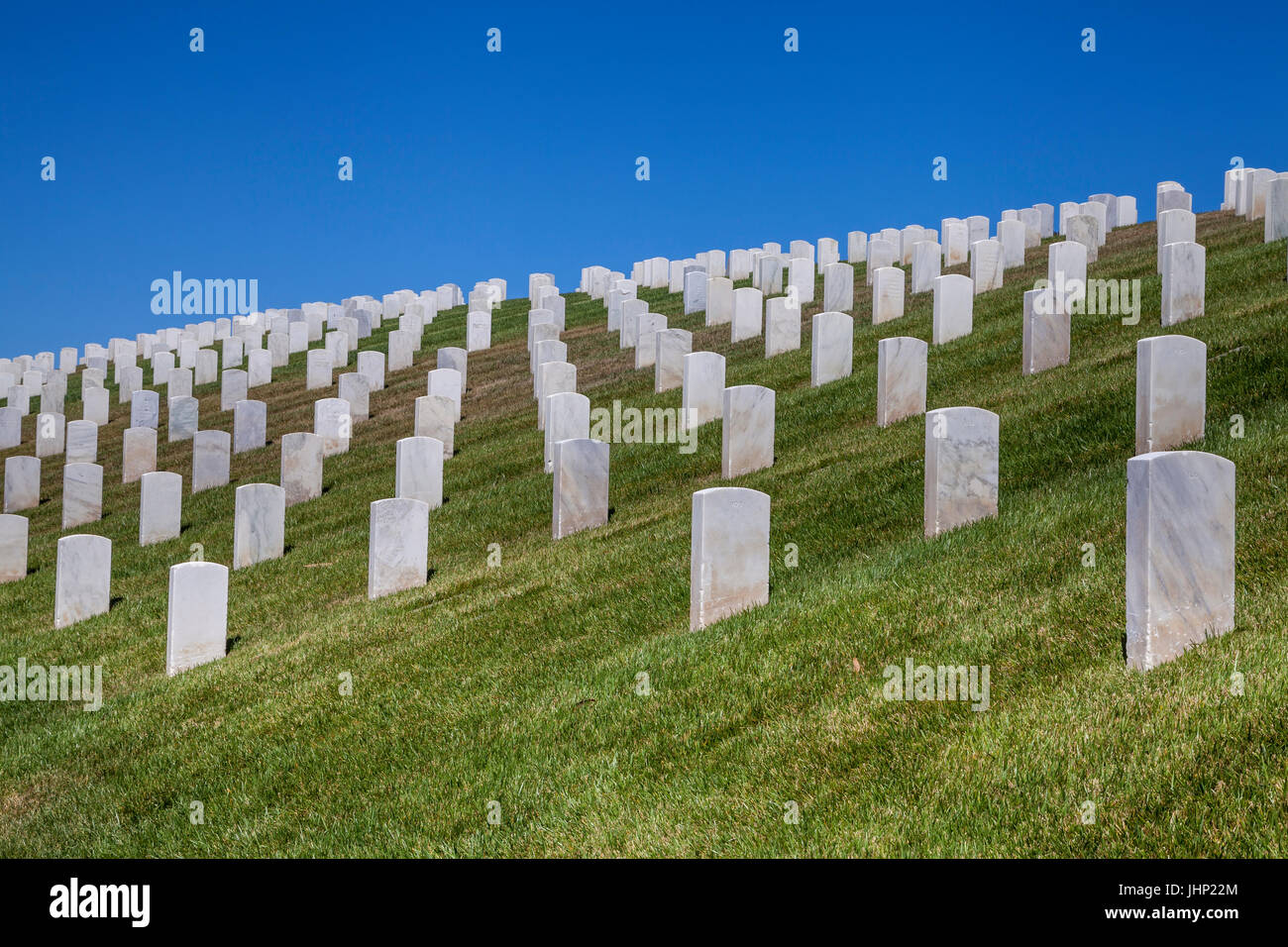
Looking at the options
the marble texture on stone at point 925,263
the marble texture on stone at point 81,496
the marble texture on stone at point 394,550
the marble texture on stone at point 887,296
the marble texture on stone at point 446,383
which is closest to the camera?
the marble texture on stone at point 394,550

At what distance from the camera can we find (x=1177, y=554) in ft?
19.2

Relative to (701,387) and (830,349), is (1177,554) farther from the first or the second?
(830,349)

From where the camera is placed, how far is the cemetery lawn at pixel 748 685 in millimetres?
4910

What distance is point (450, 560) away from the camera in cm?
1236

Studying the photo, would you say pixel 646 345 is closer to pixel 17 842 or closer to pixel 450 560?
pixel 450 560

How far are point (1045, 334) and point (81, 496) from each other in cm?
1512

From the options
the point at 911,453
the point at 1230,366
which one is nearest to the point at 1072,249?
the point at 1230,366

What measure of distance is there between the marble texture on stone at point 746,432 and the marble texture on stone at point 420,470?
13.9 feet

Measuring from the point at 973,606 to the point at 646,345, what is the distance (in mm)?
16246

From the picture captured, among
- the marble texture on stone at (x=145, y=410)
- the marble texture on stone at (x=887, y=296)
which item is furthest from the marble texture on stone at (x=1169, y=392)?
the marble texture on stone at (x=145, y=410)

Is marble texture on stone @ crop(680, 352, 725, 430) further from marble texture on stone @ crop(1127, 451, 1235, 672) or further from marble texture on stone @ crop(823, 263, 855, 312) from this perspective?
marble texture on stone @ crop(1127, 451, 1235, 672)

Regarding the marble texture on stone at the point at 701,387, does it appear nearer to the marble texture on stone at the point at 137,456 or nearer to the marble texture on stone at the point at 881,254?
the marble texture on stone at the point at 137,456

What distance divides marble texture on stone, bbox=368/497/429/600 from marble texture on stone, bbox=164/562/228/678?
4.86 ft
